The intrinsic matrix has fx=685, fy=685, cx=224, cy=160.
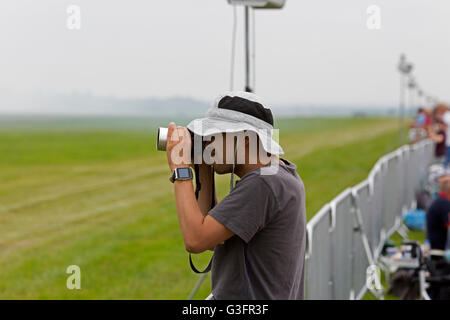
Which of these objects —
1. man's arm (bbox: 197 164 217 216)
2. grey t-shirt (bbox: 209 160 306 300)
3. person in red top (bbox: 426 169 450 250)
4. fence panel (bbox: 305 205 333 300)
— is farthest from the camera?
person in red top (bbox: 426 169 450 250)

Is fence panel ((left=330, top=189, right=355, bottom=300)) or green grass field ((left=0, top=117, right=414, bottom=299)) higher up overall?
fence panel ((left=330, top=189, right=355, bottom=300))

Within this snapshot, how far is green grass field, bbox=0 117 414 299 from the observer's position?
885cm

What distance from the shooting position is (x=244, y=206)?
97.4 inches

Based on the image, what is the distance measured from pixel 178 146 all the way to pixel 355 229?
4882mm

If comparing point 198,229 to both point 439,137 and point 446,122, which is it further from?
point 439,137

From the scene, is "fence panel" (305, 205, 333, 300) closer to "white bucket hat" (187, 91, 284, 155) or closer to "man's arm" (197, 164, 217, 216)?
"man's arm" (197, 164, 217, 216)

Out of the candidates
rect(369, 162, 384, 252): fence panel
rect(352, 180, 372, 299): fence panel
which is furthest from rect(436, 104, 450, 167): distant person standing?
rect(352, 180, 372, 299): fence panel

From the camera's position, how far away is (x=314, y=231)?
482 centimetres

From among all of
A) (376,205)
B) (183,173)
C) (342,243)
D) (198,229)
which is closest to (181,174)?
(183,173)

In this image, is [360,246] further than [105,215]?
No

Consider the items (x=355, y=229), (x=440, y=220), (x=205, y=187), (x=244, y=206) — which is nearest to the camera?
(x=244, y=206)

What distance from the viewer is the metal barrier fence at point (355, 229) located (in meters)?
5.10
